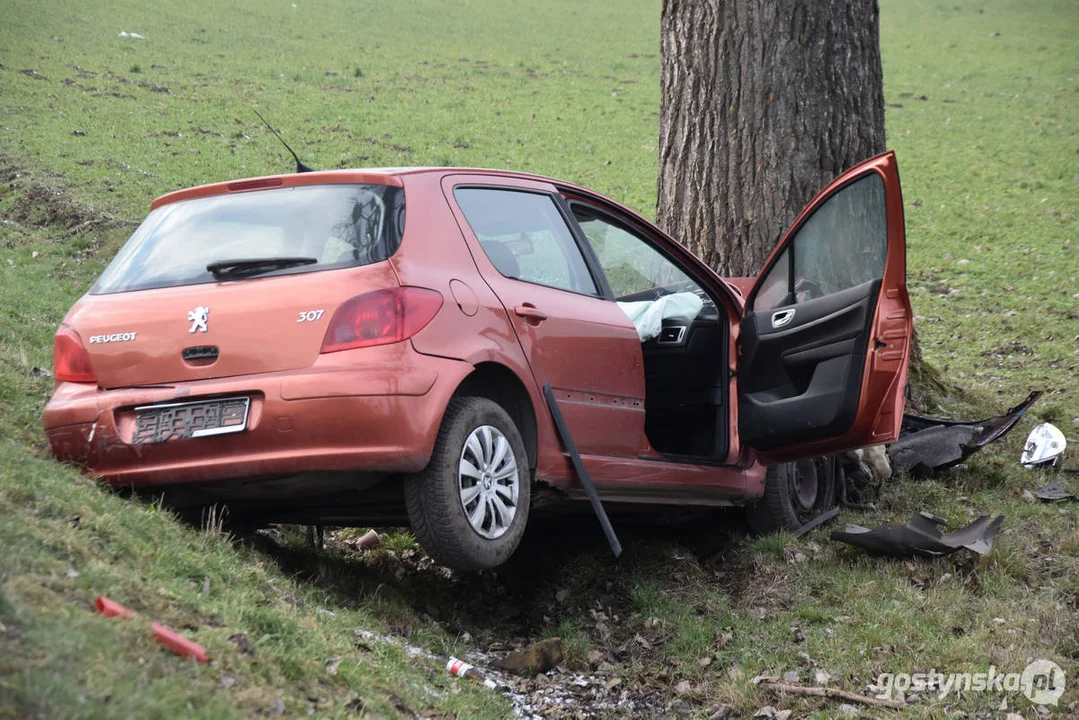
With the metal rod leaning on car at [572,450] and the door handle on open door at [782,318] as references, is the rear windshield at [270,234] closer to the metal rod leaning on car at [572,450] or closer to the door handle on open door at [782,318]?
the metal rod leaning on car at [572,450]

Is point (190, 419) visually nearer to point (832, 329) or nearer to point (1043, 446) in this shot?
point (832, 329)

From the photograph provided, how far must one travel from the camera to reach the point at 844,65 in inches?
306

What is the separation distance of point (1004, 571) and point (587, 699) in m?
2.23

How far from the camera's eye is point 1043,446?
7.22 metres

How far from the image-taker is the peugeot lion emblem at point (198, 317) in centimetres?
431

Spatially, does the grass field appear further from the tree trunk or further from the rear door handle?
the tree trunk

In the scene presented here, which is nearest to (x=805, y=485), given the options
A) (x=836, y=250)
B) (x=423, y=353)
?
(x=836, y=250)

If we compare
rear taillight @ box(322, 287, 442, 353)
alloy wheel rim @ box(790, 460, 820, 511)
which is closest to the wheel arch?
rear taillight @ box(322, 287, 442, 353)

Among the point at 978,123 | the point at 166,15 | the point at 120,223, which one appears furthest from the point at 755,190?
the point at 166,15

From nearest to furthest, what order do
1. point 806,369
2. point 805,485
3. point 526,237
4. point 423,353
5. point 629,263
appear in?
point 423,353 → point 526,237 → point 806,369 → point 629,263 → point 805,485

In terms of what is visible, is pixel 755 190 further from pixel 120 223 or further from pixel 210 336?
pixel 120 223

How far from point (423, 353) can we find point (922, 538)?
288cm

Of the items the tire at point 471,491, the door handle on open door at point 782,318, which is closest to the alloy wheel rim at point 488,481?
the tire at point 471,491

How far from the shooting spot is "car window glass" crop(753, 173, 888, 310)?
17.9ft
